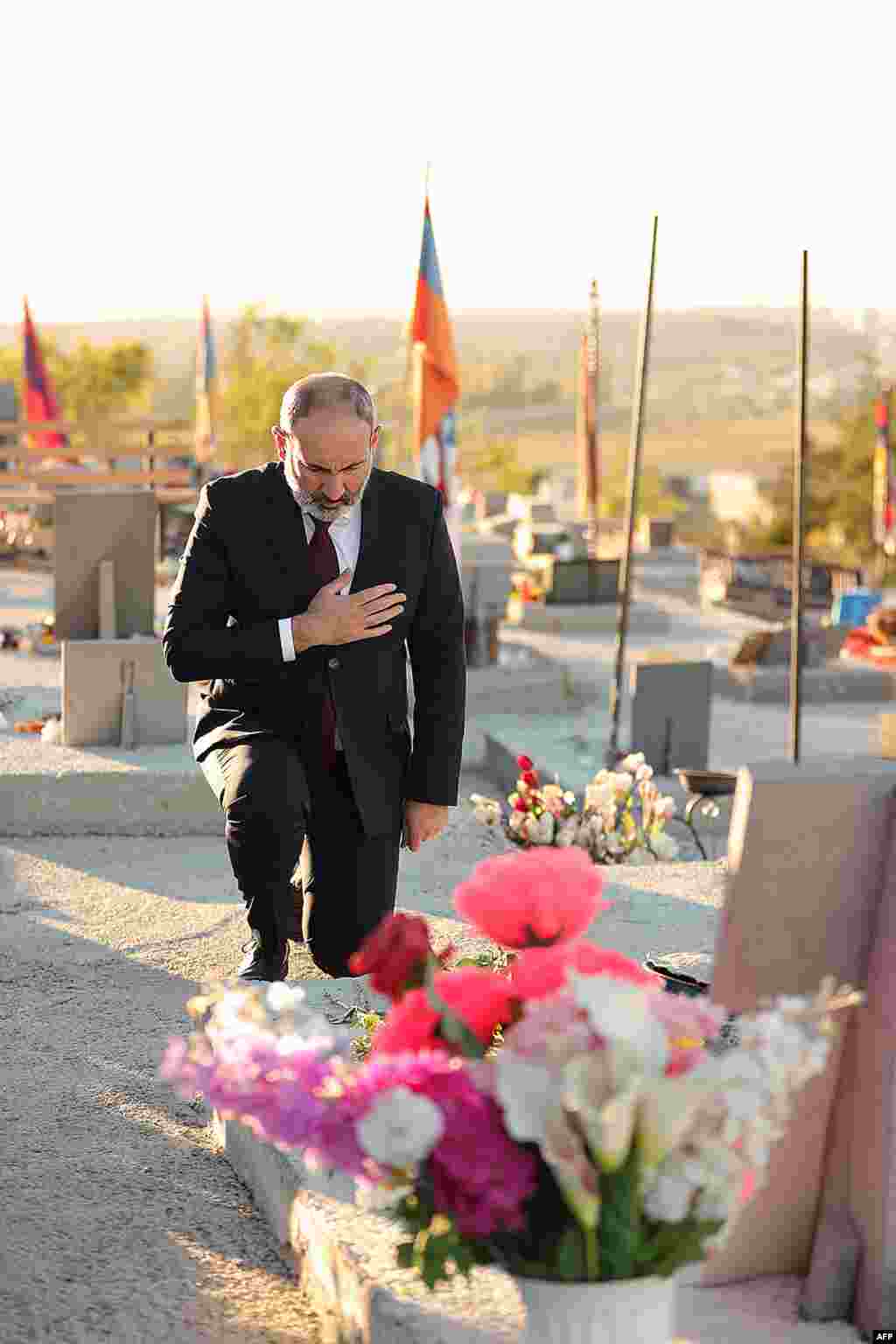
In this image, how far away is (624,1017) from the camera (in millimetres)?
2082

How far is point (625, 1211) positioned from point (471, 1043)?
27cm

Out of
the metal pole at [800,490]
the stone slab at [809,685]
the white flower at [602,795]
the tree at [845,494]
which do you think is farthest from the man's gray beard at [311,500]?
the tree at [845,494]

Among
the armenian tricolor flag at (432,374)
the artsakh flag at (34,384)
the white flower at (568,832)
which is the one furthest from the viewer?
the artsakh flag at (34,384)

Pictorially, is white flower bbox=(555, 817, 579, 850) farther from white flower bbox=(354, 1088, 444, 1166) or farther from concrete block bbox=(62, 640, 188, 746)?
white flower bbox=(354, 1088, 444, 1166)

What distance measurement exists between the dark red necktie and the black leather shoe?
1.40 ft

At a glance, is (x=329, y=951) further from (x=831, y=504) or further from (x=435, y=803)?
(x=831, y=504)

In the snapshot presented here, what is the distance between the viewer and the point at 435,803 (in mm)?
4758

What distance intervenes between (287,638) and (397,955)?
2264 millimetres

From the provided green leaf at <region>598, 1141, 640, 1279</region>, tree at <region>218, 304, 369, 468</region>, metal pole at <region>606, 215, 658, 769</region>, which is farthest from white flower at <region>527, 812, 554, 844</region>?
tree at <region>218, 304, 369, 468</region>

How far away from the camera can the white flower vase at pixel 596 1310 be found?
7.45 ft

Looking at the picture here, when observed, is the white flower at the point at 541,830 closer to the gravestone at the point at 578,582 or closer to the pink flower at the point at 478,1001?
the pink flower at the point at 478,1001

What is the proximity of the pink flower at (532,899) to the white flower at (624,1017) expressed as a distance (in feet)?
0.75

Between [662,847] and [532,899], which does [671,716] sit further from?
[532,899]

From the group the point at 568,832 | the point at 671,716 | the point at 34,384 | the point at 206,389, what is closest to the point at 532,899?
the point at 568,832
